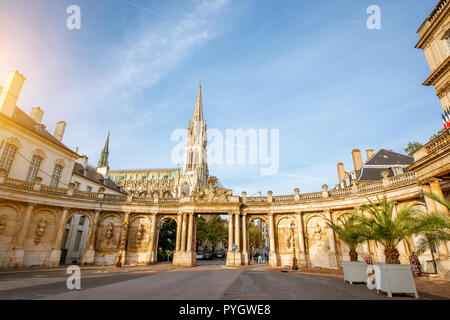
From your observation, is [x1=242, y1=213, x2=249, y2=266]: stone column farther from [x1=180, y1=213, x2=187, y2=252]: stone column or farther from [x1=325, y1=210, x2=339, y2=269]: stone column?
[x1=325, y1=210, x2=339, y2=269]: stone column

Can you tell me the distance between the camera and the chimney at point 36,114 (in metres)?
31.8

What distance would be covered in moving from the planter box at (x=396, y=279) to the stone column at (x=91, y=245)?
28986 mm

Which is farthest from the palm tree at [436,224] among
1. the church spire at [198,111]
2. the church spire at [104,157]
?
the church spire at [104,157]

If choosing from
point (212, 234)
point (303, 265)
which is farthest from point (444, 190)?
point (212, 234)

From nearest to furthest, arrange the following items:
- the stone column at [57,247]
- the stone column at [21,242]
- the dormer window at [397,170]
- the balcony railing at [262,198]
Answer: the balcony railing at [262,198] → the stone column at [21,242] → the stone column at [57,247] → the dormer window at [397,170]

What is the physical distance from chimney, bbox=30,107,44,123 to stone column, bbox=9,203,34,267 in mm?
14418

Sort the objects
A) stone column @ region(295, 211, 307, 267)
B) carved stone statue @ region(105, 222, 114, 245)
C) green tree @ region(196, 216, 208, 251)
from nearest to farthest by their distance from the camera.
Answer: stone column @ region(295, 211, 307, 267) → carved stone statue @ region(105, 222, 114, 245) → green tree @ region(196, 216, 208, 251)

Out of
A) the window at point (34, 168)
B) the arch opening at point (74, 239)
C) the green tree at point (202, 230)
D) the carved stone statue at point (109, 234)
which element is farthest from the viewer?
the green tree at point (202, 230)

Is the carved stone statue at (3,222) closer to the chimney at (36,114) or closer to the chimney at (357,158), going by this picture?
the chimney at (36,114)

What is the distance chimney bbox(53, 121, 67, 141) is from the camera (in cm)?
3494

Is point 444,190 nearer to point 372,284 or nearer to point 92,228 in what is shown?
point 372,284

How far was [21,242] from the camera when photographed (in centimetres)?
2278

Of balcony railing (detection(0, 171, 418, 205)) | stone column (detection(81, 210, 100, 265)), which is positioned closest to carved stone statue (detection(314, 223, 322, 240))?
balcony railing (detection(0, 171, 418, 205))

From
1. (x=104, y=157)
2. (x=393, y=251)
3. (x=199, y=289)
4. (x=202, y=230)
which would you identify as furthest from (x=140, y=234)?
(x=104, y=157)
